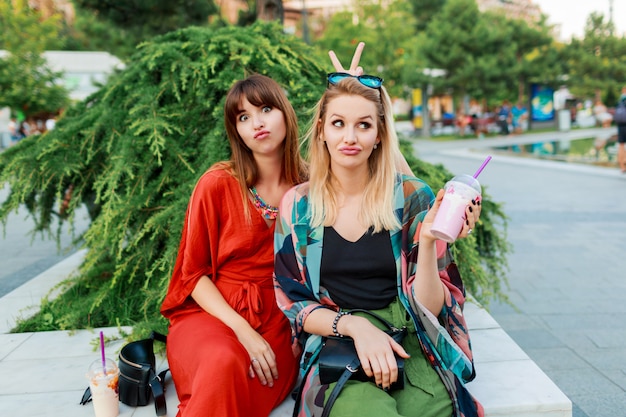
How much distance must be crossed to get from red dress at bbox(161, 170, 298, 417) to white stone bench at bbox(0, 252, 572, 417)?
0.62 ft

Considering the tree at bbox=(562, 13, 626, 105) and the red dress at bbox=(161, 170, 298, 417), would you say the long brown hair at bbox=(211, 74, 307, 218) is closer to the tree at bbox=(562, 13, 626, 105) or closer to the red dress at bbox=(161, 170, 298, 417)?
the red dress at bbox=(161, 170, 298, 417)

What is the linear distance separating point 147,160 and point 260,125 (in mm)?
1673

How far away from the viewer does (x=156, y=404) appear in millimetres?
2342

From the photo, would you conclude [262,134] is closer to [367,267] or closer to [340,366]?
[367,267]

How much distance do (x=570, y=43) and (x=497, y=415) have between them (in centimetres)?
3169

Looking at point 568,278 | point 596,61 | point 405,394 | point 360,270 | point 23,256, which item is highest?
point 596,61

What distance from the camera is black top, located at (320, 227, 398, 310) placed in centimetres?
218

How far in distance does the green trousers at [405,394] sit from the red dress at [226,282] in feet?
1.59

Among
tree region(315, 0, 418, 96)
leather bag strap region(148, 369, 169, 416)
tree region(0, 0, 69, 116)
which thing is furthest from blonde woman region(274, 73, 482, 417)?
tree region(315, 0, 418, 96)

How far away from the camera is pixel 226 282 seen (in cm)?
254

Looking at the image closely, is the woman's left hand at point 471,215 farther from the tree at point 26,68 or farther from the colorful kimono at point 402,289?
the tree at point 26,68

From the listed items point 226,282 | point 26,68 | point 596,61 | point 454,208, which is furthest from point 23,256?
point 596,61

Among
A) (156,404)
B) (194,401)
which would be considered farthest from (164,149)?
(194,401)

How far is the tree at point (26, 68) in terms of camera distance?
22500 mm
